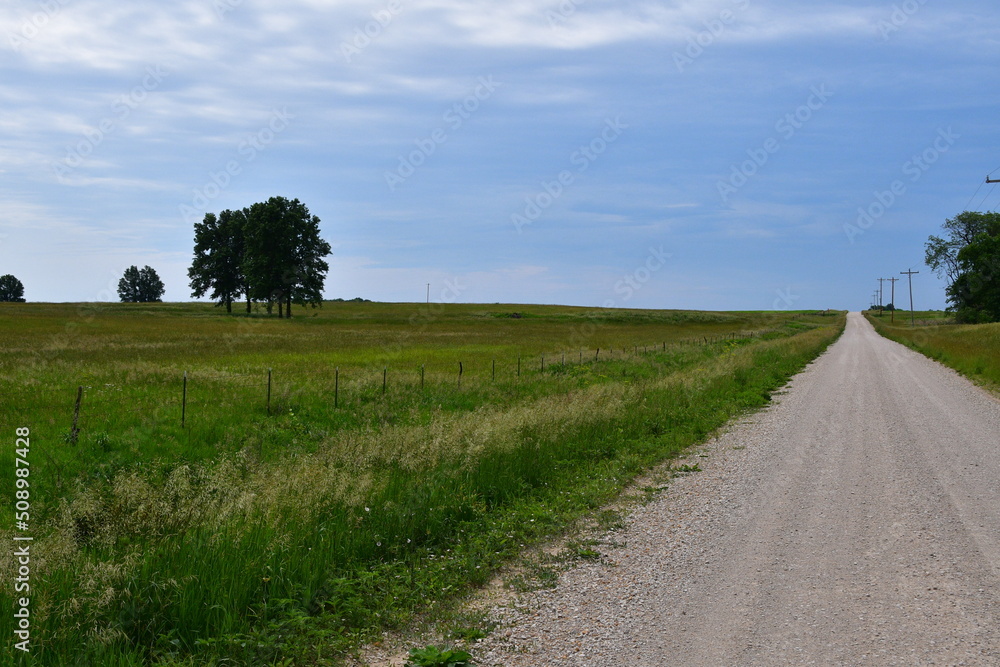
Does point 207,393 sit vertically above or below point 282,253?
below

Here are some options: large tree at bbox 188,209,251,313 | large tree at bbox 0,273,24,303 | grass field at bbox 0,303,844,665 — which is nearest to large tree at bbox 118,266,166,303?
large tree at bbox 0,273,24,303

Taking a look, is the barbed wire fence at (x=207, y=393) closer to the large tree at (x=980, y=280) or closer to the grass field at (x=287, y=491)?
the grass field at (x=287, y=491)

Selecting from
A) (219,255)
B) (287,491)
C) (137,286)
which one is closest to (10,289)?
(137,286)

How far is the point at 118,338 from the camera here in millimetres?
40906

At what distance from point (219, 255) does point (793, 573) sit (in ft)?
294

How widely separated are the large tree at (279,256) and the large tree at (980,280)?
78865 millimetres

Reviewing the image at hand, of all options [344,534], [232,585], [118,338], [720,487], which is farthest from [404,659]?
[118,338]

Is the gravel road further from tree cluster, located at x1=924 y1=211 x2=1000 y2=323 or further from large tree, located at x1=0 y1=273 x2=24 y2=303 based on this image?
large tree, located at x1=0 y1=273 x2=24 y2=303

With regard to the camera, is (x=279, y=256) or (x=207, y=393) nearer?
(x=207, y=393)

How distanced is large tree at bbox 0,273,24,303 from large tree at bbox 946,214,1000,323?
534 feet

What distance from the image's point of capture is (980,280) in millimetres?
85875

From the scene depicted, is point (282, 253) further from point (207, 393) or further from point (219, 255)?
point (207, 393)

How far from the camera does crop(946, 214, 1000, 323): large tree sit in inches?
3302

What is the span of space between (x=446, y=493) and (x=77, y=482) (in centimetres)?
499
